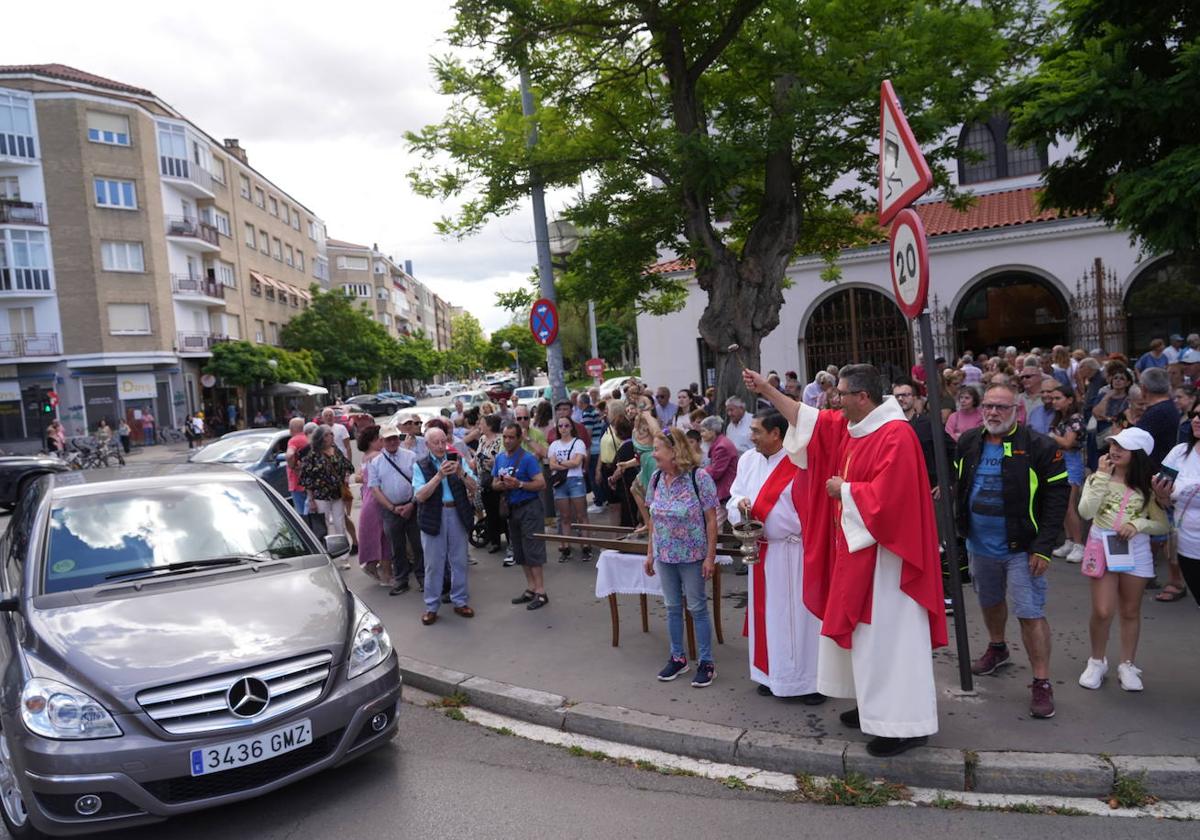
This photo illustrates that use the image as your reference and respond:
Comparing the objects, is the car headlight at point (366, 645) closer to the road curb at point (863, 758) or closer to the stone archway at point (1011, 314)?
the road curb at point (863, 758)

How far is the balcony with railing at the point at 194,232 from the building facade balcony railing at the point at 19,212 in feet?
17.8

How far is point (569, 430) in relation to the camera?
9.66 metres

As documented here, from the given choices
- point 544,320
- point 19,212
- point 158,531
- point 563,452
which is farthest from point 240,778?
point 19,212

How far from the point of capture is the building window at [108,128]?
37781mm

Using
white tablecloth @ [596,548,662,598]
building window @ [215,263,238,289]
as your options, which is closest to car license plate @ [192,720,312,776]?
white tablecloth @ [596,548,662,598]

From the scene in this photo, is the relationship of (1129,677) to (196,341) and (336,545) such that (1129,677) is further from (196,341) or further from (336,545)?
(196,341)

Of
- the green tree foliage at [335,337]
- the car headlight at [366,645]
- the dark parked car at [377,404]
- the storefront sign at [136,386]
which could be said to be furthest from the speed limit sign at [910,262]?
the dark parked car at [377,404]

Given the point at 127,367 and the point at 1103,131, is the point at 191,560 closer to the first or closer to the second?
the point at 1103,131

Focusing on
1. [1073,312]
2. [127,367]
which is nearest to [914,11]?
[1073,312]

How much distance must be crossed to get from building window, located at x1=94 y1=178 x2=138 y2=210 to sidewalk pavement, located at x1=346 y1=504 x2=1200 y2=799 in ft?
128

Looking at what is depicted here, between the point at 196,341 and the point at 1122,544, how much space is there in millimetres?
44603

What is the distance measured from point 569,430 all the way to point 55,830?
6.58m

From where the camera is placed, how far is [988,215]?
70.8 feet

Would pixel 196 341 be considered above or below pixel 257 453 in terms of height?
above
